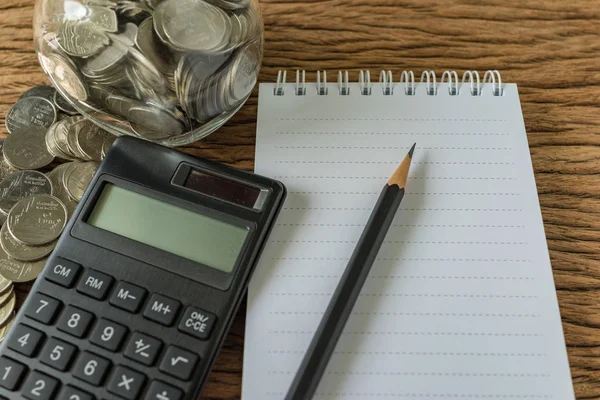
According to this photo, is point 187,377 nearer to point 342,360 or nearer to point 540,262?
point 342,360

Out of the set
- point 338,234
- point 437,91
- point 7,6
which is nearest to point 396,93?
point 437,91

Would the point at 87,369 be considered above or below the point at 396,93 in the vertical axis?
below

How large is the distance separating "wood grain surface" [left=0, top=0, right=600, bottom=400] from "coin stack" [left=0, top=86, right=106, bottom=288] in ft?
0.12

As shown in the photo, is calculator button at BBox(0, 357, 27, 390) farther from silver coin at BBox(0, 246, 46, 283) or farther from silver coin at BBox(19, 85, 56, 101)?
silver coin at BBox(19, 85, 56, 101)

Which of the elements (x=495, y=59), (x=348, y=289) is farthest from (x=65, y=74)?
(x=495, y=59)

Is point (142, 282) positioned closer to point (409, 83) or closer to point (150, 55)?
point (150, 55)

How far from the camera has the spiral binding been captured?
47cm

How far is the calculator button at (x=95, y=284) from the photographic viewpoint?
0.36m

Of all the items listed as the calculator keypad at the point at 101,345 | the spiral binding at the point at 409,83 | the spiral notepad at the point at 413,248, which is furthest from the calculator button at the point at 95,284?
the spiral binding at the point at 409,83

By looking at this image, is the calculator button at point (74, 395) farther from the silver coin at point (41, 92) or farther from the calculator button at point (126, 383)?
the silver coin at point (41, 92)

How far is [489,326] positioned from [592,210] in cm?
14

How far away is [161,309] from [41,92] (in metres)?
0.25

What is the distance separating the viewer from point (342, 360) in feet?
1.21

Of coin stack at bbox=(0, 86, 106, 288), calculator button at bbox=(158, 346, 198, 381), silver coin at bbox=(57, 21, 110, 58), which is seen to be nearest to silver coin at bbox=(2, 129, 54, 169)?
coin stack at bbox=(0, 86, 106, 288)
